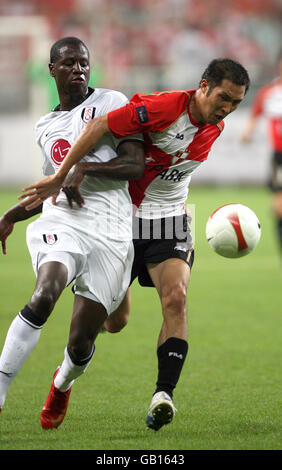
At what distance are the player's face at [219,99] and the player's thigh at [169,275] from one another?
0.93m

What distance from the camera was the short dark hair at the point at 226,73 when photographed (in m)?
4.48

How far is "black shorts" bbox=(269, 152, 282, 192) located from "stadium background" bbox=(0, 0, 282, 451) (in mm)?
1219

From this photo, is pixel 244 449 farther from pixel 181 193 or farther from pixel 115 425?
pixel 181 193

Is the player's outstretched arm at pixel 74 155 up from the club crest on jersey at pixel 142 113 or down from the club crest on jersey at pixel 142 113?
down

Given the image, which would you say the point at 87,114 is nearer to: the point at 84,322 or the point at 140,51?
the point at 84,322

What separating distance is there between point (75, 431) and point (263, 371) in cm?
198

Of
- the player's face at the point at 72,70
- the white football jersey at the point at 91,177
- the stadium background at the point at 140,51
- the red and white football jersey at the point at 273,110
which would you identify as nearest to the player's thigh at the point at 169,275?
the white football jersey at the point at 91,177

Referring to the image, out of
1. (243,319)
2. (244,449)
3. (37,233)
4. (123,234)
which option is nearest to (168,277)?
(123,234)

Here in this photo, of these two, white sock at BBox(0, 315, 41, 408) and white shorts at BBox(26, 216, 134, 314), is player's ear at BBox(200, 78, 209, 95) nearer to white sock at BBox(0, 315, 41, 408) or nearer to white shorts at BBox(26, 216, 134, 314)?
white shorts at BBox(26, 216, 134, 314)

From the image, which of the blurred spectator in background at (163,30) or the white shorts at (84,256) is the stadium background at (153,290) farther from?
the white shorts at (84,256)

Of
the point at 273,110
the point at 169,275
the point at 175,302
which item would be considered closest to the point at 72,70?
the point at 169,275

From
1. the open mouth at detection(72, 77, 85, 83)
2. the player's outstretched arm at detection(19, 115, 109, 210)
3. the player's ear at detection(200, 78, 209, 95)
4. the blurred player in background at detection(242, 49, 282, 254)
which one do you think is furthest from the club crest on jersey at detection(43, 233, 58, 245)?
the blurred player in background at detection(242, 49, 282, 254)

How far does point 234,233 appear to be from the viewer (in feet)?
16.5

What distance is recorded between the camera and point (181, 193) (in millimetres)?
5258
